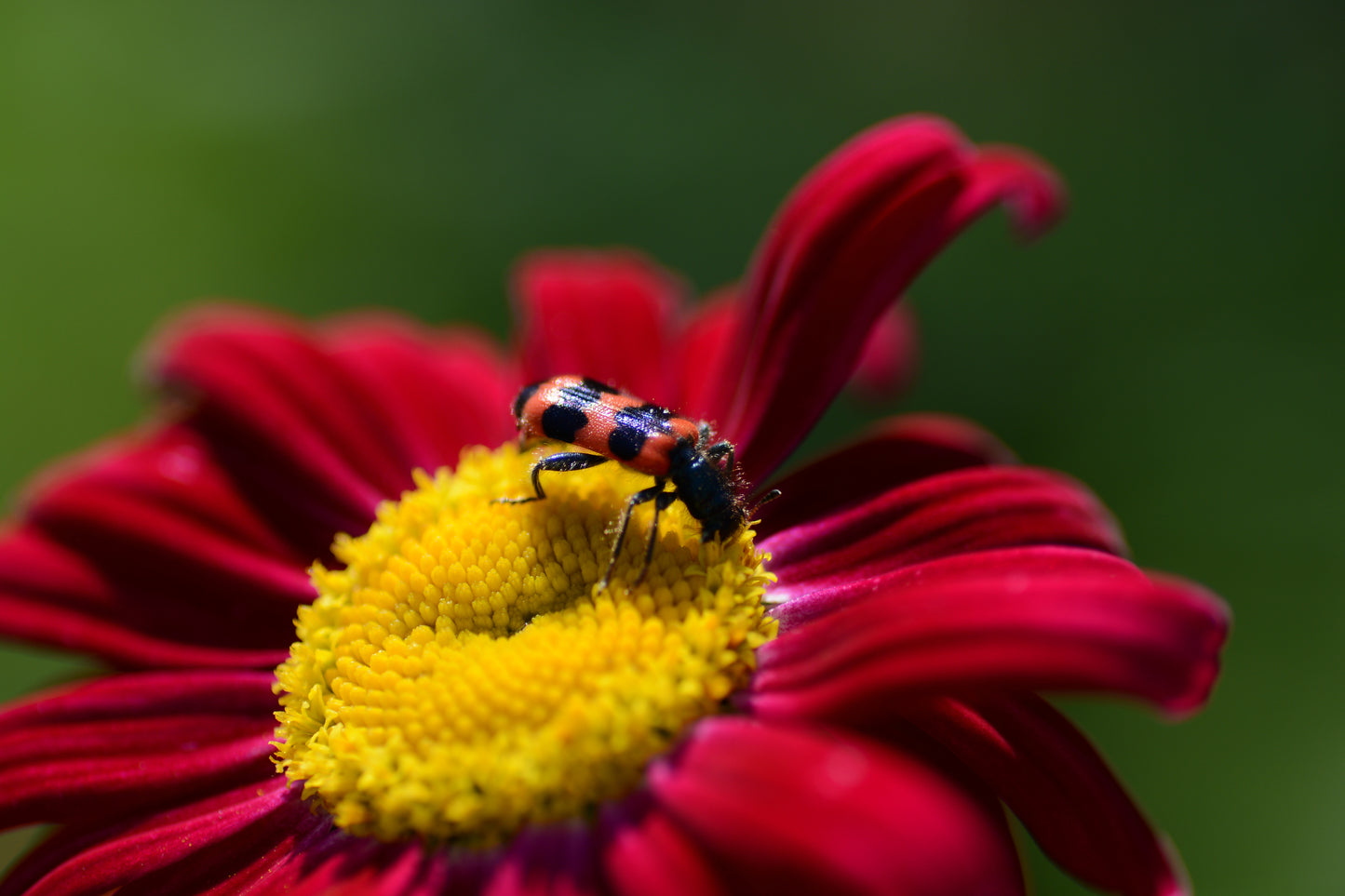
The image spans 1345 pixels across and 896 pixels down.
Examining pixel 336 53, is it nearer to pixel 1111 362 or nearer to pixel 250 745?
pixel 1111 362

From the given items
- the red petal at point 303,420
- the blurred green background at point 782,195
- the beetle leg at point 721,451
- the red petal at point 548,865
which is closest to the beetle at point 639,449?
the beetle leg at point 721,451

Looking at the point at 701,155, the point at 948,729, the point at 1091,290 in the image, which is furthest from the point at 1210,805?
the point at 701,155

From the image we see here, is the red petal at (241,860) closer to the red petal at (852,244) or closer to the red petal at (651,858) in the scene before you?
the red petal at (651,858)

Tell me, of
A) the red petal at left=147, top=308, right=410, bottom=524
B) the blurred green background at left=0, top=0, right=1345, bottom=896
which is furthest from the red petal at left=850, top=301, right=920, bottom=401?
the red petal at left=147, top=308, right=410, bottom=524

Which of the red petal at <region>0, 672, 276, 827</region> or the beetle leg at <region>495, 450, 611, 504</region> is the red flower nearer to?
the red petal at <region>0, 672, 276, 827</region>

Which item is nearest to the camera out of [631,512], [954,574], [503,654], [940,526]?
[954,574]

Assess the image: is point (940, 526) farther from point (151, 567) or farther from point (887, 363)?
point (151, 567)

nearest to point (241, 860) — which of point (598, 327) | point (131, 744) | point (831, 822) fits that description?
point (131, 744)
